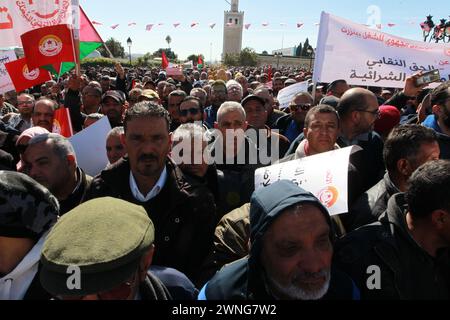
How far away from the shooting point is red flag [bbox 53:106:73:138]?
4012 mm

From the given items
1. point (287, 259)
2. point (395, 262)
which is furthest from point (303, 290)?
point (395, 262)

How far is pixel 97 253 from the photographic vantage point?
114 centimetres

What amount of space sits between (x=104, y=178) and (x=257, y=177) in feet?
3.12

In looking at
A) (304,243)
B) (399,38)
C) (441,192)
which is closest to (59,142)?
(304,243)

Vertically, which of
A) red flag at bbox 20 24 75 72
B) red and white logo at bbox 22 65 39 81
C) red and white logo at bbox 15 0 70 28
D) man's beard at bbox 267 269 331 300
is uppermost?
red and white logo at bbox 15 0 70 28

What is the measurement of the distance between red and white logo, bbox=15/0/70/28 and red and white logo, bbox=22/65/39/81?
57 centimetres

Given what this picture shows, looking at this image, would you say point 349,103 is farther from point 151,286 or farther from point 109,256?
point 109,256

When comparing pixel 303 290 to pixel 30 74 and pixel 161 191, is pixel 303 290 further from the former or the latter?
pixel 30 74

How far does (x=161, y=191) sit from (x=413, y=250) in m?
1.36

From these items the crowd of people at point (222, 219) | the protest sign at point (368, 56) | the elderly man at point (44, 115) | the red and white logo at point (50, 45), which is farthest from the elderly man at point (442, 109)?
Answer: the red and white logo at point (50, 45)

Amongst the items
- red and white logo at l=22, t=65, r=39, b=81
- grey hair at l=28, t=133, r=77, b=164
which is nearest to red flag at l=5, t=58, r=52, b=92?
red and white logo at l=22, t=65, r=39, b=81

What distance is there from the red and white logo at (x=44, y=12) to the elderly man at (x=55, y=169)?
9.37 ft

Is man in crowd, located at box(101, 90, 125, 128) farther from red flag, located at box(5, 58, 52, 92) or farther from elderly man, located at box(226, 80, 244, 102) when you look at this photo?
elderly man, located at box(226, 80, 244, 102)

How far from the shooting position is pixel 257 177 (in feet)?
8.01
